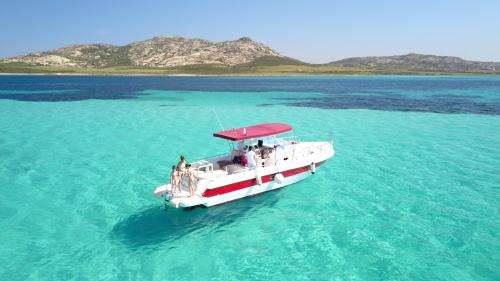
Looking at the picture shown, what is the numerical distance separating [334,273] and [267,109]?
41.1 metres

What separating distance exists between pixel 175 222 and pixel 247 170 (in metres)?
4.12

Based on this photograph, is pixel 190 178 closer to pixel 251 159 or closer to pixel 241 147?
pixel 251 159

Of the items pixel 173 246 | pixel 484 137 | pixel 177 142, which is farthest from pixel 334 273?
pixel 484 137

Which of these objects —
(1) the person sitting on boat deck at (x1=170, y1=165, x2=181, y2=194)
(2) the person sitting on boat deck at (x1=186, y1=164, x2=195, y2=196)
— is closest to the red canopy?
(2) the person sitting on boat deck at (x1=186, y1=164, x2=195, y2=196)

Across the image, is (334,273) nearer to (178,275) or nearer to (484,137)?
(178,275)

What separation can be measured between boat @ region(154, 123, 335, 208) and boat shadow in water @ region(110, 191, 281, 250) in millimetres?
508

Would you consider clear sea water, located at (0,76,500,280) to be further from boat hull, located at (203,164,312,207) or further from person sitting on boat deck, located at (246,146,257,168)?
person sitting on boat deck, located at (246,146,257,168)

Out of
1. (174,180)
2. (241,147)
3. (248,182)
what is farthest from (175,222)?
(241,147)

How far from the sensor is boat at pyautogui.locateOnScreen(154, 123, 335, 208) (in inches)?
604

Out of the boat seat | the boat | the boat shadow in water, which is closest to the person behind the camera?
the boat shadow in water

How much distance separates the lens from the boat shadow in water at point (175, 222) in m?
13.7

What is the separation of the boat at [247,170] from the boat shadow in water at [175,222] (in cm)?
51

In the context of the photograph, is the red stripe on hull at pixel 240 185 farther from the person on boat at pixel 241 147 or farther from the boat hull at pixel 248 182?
the person on boat at pixel 241 147

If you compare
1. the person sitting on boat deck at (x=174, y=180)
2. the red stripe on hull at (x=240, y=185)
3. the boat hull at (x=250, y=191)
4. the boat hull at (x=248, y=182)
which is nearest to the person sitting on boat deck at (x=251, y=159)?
the boat hull at (x=248, y=182)
